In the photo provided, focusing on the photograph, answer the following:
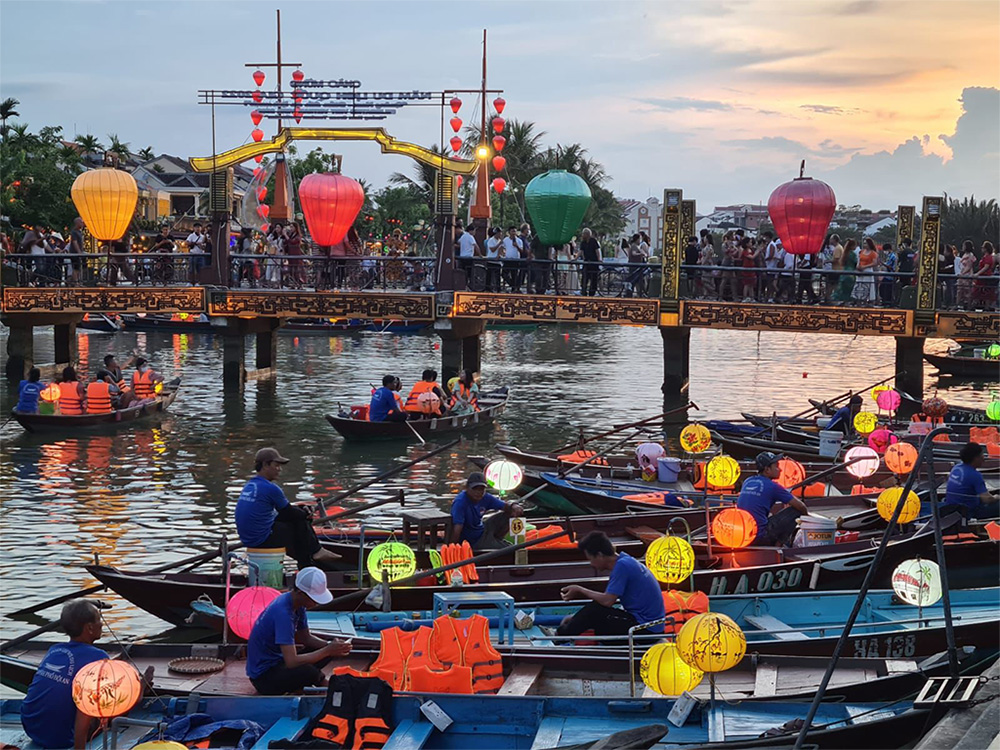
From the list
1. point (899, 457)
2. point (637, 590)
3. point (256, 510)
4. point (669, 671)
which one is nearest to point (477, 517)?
point (256, 510)

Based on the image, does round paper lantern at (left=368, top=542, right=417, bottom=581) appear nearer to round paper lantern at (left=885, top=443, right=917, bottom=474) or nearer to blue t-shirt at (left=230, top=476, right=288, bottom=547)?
blue t-shirt at (left=230, top=476, right=288, bottom=547)

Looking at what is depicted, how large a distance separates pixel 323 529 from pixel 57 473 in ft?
32.6

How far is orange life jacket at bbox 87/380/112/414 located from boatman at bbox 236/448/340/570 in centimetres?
1479

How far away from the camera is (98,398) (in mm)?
26719

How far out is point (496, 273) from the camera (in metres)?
29.5

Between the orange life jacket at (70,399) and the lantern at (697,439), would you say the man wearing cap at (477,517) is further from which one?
the orange life jacket at (70,399)

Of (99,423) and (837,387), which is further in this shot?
(837,387)

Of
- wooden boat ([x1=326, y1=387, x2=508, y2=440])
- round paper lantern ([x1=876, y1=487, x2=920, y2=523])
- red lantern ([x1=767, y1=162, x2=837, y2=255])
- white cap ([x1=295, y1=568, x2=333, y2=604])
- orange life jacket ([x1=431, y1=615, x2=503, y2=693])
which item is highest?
red lantern ([x1=767, y1=162, x2=837, y2=255])

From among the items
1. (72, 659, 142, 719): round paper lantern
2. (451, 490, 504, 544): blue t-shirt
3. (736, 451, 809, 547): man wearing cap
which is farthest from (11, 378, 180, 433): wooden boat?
(72, 659, 142, 719): round paper lantern

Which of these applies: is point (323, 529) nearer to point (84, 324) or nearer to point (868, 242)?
point (868, 242)

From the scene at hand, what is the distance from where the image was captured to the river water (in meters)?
18.2

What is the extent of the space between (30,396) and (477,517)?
1567cm

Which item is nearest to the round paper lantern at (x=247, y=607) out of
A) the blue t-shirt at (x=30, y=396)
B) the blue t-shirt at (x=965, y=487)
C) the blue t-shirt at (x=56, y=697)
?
the blue t-shirt at (x=56, y=697)

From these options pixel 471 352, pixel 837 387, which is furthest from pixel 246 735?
pixel 837 387
